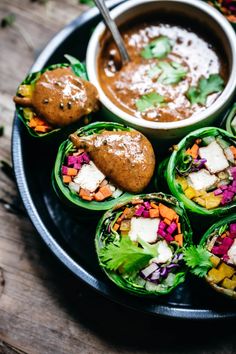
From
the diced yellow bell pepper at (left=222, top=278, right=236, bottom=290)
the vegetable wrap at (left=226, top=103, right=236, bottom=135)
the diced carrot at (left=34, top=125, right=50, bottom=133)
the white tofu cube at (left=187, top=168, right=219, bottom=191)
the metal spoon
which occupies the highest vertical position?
the metal spoon

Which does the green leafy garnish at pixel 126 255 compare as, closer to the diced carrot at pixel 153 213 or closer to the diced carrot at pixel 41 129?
the diced carrot at pixel 153 213

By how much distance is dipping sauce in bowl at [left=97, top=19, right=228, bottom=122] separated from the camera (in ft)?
7.90

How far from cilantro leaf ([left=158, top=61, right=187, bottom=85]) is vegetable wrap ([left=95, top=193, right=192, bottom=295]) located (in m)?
0.62

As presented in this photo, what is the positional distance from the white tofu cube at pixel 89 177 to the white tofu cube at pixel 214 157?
1.44ft

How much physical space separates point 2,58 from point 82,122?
84 cm

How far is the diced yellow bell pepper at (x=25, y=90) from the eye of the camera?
7.72 ft

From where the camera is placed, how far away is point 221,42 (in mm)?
2463

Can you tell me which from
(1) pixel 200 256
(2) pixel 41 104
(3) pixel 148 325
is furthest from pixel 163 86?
(3) pixel 148 325

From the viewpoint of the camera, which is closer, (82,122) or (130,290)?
(130,290)

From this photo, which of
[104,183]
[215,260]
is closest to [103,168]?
[104,183]

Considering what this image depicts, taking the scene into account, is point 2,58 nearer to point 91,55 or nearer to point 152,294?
point 91,55

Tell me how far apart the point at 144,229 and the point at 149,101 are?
0.63 metres

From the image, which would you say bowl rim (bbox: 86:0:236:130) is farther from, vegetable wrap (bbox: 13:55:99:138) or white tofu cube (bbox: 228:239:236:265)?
white tofu cube (bbox: 228:239:236:265)

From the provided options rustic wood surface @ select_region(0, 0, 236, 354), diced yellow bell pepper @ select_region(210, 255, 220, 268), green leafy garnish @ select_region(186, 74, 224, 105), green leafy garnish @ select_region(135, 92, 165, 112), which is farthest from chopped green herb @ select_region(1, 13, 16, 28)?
diced yellow bell pepper @ select_region(210, 255, 220, 268)
